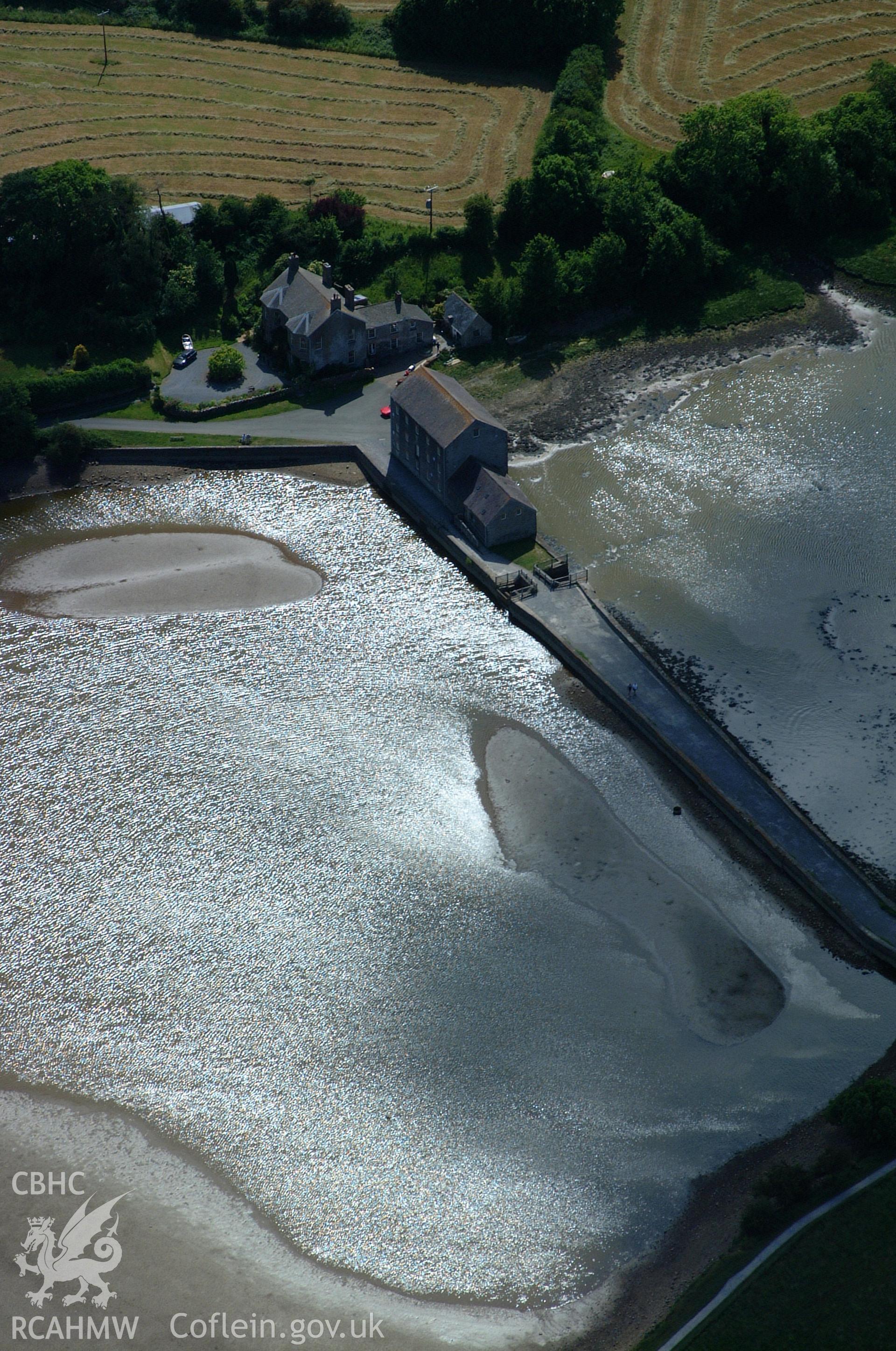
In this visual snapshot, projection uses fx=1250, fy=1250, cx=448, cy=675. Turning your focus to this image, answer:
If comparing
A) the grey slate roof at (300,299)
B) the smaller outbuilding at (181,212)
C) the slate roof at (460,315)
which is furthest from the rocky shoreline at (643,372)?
the smaller outbuilding at (181,212)

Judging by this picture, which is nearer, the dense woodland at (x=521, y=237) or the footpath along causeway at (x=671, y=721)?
the footpath along causeway at (x=671, y=721)

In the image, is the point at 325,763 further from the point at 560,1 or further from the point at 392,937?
the point at 560,1

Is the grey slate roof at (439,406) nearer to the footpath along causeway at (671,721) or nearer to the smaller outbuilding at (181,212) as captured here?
the footpath along causeway at (671,721)

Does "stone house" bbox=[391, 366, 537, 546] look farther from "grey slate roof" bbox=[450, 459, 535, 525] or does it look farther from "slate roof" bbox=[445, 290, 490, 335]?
"slate roof" bbox=[445, 290, 490, 335]

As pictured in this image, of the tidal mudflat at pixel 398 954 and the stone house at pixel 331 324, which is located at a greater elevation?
the stone house at pixel 331 324

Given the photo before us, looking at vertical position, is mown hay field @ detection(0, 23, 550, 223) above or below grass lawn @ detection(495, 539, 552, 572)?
above

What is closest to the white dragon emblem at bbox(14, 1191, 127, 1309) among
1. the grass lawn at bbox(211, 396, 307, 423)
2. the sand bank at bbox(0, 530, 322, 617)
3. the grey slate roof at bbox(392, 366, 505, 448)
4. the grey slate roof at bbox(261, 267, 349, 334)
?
the sand bank at bbox(0, 530, 322, 617)

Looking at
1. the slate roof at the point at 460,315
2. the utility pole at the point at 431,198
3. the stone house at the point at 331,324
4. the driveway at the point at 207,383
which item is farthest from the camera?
the utility pole at the point at 431,198
